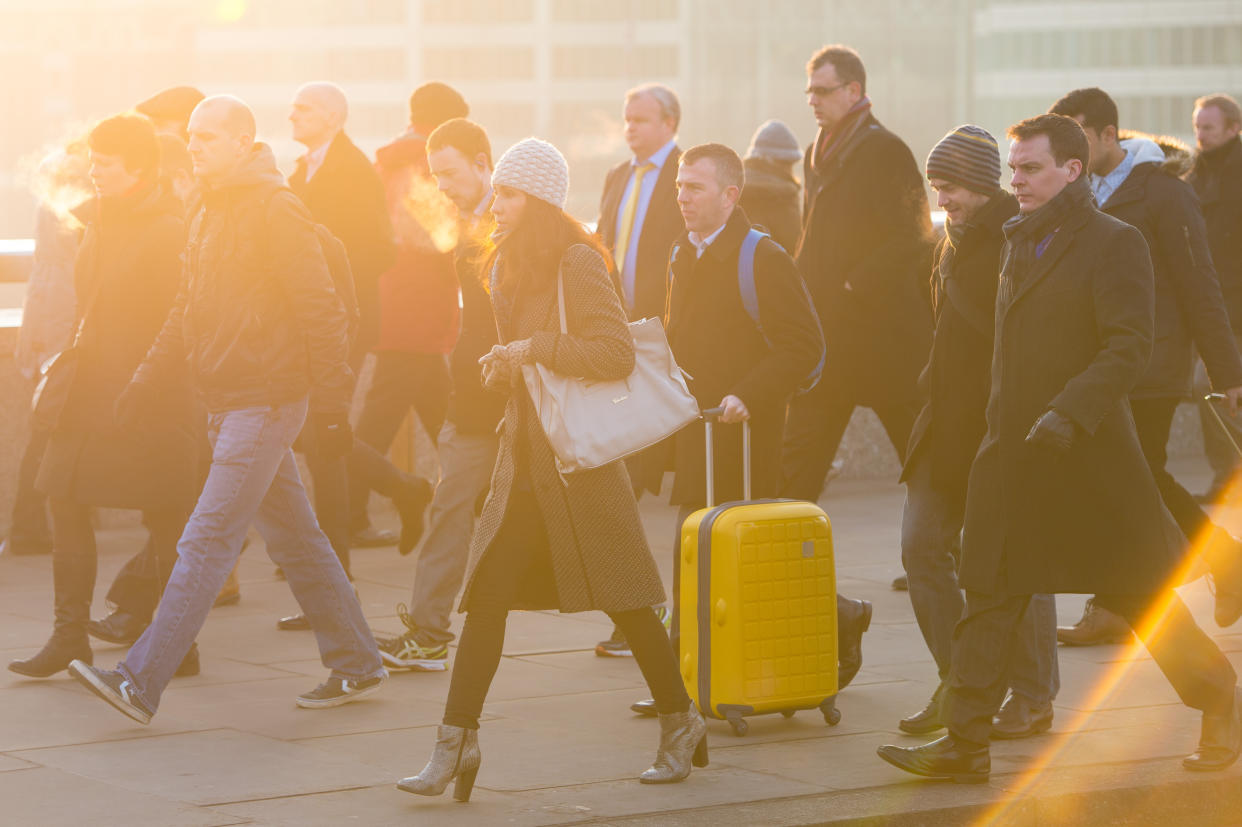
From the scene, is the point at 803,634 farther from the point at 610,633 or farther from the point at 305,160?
the point at 305,160

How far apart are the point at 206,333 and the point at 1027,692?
109 inches

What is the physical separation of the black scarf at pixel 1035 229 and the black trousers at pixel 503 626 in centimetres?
132

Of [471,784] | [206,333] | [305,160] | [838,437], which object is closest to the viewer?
[471,784]

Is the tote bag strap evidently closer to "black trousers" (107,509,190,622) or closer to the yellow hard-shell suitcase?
the yellow hard-shell suitcase

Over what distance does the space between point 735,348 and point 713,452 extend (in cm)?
35

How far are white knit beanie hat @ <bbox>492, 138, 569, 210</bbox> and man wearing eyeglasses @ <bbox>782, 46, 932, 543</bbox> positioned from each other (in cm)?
233

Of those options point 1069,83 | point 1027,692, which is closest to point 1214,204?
point 1027,692

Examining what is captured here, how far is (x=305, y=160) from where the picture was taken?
895cm

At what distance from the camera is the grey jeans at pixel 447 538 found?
23.1ft

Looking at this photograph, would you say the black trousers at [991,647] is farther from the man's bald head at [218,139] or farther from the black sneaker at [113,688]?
the man's bald head at [218,139]

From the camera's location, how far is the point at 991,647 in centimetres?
530

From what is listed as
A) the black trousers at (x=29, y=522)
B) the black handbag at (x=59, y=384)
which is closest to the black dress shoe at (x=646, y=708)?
the black handbag at (x=59, y=384)

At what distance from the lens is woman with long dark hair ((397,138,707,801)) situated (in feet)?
17.4

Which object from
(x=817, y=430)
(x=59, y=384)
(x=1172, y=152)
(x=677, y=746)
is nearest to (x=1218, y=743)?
(x=677, y=746)
